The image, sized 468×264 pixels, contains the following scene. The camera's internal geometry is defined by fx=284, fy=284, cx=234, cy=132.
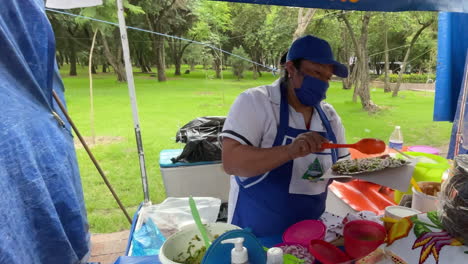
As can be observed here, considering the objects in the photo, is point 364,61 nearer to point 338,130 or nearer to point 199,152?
point 199,152

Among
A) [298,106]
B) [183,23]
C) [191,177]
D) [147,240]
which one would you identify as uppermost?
[183,23]

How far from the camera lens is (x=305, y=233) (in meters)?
1.10

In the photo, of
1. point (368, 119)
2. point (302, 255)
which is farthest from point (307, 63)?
point (368, 119)

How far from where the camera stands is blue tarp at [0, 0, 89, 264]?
139cm

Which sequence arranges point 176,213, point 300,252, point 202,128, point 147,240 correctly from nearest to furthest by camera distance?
point 300,252 < point 147,240 < point 176,213 < point 202,128

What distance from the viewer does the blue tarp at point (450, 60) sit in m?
3.11

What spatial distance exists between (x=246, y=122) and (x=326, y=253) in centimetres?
64

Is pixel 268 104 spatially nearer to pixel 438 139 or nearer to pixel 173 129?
pixel 173 129

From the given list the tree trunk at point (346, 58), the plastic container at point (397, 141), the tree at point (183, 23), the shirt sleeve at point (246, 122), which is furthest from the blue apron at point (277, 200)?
the tree at point (183, 23)

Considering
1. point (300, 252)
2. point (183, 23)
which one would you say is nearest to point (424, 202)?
point (300, 252)

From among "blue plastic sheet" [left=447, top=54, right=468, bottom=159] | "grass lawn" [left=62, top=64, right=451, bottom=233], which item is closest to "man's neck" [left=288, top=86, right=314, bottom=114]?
"grass lawn" [left=62, top=64, right=451, bottom=233]

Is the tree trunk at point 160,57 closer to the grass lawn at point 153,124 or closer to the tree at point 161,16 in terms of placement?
the tree at point 161,16

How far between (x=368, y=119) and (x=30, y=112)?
9.28 metres

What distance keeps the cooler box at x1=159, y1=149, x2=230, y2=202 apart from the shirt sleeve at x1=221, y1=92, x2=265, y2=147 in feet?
6.68
